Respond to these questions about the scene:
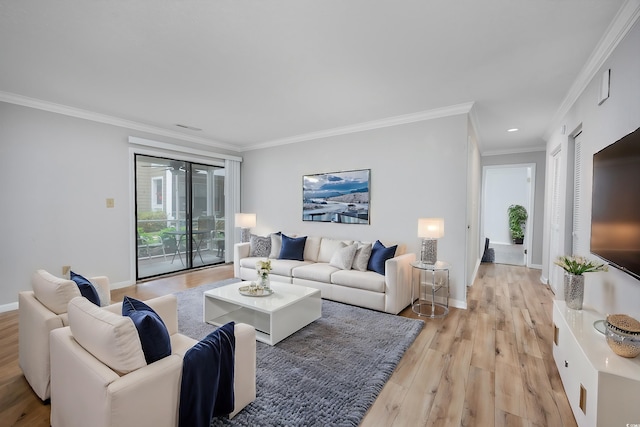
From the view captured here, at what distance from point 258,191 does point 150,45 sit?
151 inches

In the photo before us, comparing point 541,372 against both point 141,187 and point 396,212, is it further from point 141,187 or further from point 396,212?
point 141,187

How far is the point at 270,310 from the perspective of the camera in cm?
267

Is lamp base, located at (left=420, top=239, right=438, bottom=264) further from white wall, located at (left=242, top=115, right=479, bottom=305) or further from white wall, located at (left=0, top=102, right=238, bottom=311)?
white wall, located at (left=0, top=102, right=238, bottom=311)

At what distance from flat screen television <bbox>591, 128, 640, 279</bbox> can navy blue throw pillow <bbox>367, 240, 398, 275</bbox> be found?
1969mm

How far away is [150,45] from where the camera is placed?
2389mm

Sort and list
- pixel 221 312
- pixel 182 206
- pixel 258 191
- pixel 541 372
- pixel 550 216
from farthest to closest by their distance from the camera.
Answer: pixel 258 191, pixel 182 206, pixel 550 216, pixel 221 312, pixel 541 372

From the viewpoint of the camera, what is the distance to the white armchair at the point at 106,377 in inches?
48.7

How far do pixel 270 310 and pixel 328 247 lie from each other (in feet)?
6.99

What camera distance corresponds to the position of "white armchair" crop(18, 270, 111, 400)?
6.10ft

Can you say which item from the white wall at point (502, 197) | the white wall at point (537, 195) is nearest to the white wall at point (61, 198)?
the white wall at point (537, 195)

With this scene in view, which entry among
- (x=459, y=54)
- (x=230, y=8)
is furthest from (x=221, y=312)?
(x=459, y=54)

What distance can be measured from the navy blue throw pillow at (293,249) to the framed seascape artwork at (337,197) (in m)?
0.62

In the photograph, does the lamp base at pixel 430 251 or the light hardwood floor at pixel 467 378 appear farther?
the lamp base at pixel 430 251

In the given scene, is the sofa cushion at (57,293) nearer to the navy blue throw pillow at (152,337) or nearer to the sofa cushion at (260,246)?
the navy blue throw pillow at (152,337)
